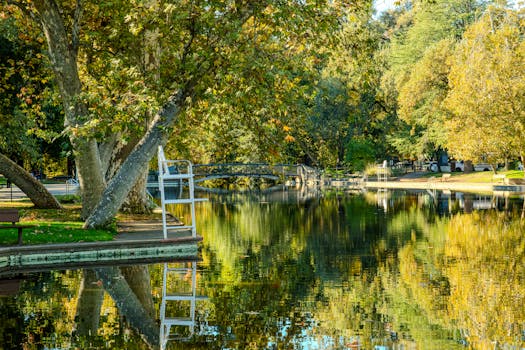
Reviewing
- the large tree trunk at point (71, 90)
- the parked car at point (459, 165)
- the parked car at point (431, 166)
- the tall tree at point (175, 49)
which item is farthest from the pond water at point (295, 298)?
the parked car at point (431, 166)

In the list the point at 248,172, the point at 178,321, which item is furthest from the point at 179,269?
the point at 248,172

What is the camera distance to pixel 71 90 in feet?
78.3

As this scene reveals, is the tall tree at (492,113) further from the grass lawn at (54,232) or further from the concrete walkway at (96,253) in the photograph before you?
the concrete walkway at (96,253)

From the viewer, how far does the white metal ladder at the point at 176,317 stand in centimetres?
1044

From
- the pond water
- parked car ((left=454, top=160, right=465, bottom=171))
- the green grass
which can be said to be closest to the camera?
the pond water

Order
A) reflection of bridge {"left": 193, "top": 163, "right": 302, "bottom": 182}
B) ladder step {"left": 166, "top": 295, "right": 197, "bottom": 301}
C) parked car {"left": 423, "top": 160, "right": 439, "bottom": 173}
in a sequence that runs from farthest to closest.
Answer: parked car {"left": 423, "top": 160, "right": 439, "bottom": 173} < reflection of bridge {"left": 193, "top": 163, "right": 302, "bottom": 182} < ladder step {"left": 166, "top": 295, "right": 197, "bottom": 301}

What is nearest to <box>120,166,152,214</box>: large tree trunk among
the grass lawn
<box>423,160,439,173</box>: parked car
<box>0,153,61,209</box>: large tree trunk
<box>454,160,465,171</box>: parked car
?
<box>0,153,61,209</box>: large tree trunk

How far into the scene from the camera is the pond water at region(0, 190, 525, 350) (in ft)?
33.7

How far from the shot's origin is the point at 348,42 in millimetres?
22156

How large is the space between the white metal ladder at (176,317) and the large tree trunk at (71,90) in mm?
7927

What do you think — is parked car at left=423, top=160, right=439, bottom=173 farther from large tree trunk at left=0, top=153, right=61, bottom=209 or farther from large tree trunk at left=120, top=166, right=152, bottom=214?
large tree trunk at left=0, top=153, right=61, bottom=209

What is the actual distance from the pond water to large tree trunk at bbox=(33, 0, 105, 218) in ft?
14.6

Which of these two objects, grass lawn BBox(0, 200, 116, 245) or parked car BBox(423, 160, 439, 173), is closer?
grass lawn BBox(0, 200, 116, 245)

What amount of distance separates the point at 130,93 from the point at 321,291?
31.5ft
